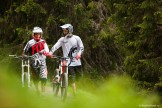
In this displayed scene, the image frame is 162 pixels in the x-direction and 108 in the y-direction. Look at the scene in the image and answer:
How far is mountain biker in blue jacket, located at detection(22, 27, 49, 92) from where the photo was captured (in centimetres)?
1012

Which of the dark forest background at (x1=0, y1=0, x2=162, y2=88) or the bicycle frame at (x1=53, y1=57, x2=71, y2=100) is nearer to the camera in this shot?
the bicycle frame at (x1=53, y1=57, x2=71, y2=100)

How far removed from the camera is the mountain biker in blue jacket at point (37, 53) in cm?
1012

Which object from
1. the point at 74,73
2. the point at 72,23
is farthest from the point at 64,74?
the point at 72,23

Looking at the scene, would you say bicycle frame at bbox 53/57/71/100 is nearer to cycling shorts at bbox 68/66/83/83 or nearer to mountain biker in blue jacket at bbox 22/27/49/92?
cycling shorts at bbox 68/66/83/83

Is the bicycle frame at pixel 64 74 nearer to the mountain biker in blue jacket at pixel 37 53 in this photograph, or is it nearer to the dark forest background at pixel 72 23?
the mountain biker in blue jacket at pixel 37 53

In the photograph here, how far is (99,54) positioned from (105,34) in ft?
7.42

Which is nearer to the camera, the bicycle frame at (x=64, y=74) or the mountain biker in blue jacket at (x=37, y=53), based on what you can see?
the bicycle frame at (x=64, y=74)

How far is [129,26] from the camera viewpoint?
546 inches

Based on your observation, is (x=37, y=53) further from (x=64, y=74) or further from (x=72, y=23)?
(x=72, y=23)

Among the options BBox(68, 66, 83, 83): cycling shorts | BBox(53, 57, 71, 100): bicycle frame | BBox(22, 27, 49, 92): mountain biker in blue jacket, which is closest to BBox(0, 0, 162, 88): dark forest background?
BBox(68, 66, 83, 83): cycling shorts

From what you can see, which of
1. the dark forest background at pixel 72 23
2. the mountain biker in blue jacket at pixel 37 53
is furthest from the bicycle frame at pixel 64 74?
the dark forest background at pixel 72 23

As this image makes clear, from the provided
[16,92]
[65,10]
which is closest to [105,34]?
[65,10]

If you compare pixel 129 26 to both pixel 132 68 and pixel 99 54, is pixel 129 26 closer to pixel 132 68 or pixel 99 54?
pixel 132 68

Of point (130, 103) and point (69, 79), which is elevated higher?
point (130, 103)
